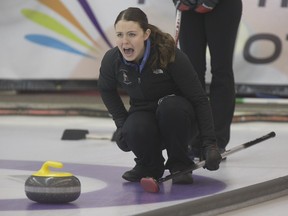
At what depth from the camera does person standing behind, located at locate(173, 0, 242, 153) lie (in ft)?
11.1

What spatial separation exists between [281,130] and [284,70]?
0.53 meters

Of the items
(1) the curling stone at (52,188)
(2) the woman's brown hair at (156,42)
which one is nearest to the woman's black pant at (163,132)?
(2) the woman's brown hair at (156,42)

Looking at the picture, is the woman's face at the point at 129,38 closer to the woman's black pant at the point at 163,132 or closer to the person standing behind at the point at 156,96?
the person standing behind at the point at 156,96

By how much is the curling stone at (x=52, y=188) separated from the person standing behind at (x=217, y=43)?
1093 mm

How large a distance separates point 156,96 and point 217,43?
697mm

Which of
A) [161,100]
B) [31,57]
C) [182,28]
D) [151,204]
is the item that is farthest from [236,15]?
[31,57]

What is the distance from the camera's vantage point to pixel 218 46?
3.44 meters

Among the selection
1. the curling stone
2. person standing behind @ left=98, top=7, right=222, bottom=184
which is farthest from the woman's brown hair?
the curling stone

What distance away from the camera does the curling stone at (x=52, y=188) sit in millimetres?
2389

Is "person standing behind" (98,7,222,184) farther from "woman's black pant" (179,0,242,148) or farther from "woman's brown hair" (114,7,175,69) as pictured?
"woman's black pant" (179,0,242,148)

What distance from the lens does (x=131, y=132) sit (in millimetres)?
2777

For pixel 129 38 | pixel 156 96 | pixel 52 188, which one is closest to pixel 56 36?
pixel 156 96

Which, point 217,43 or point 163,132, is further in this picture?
point 217,43

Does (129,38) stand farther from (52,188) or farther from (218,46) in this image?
(218,46)
